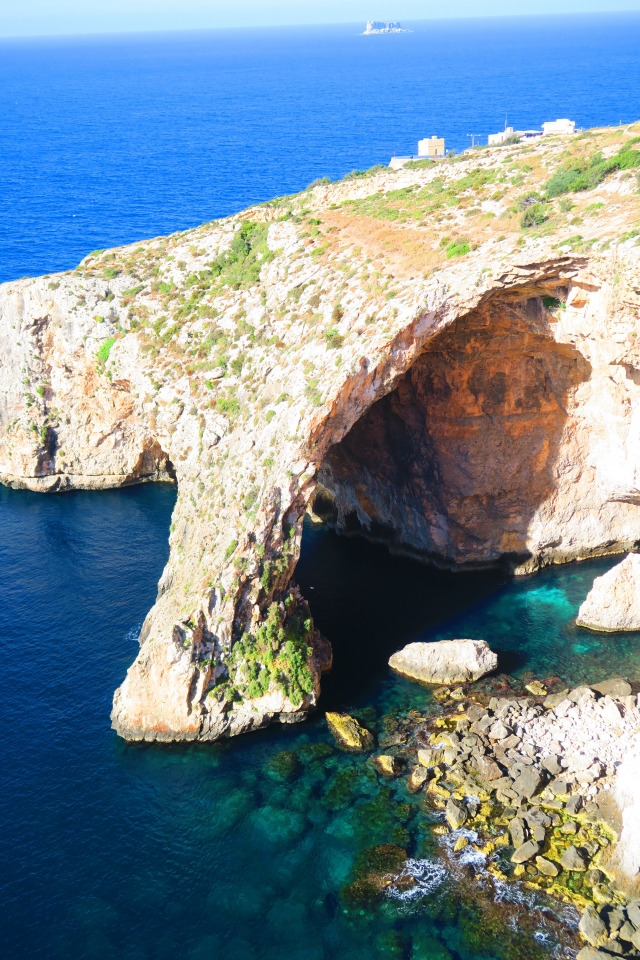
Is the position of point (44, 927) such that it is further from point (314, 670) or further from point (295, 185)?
point (295, 185)

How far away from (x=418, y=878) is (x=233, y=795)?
321 inches

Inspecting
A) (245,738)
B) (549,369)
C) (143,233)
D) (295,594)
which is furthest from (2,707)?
(143,233)

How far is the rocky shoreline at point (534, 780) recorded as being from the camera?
2980 centimetres

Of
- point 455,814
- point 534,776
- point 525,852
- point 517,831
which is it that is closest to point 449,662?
point 534,776

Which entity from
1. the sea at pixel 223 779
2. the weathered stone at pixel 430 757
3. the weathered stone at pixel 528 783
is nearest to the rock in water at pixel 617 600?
the sea at pixel 223 779

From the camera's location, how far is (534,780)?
3372 cm

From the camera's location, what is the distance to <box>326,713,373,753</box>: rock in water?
122 ft

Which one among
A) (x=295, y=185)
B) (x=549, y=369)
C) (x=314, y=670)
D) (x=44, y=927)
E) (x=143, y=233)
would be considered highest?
(x=295, y=185)

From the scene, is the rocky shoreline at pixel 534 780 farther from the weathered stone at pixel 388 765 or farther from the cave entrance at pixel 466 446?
the cave entrance at pixel 466 446

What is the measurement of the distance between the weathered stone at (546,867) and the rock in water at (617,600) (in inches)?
633

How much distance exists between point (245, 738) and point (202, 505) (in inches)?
434

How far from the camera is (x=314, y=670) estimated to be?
4016 centimetres

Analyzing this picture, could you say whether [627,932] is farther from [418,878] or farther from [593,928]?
[418,878]

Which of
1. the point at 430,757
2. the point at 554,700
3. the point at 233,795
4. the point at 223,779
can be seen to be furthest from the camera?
the point at 554,700
